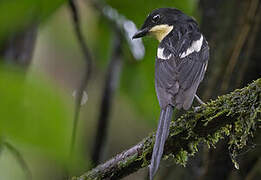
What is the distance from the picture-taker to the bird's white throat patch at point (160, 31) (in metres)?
3.41

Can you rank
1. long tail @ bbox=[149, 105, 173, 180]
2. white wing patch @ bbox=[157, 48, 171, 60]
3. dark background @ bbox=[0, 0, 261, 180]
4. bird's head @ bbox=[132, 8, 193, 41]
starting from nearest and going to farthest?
long tail @ bbox=[149, 105, 173, 180], dark background @ bbox=[0, 0, 261, 180], white wing patch @ bbox=[157, 48, 171, 60], bird's head @ bbox=[132, 8, 193, 41]

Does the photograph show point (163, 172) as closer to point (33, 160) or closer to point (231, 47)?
point (231, 47)

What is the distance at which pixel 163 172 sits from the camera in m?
3.23

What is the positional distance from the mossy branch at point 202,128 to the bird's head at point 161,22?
121cm

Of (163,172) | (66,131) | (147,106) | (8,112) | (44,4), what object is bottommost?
(163,172)

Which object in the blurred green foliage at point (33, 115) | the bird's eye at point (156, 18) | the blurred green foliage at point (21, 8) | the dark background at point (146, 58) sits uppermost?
the blurred green foliage at point (21, 8)

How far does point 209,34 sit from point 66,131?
198 centimetres

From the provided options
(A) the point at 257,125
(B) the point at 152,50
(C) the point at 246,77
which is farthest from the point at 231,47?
(A) the point at 257,125

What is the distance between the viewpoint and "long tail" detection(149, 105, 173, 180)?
1.95m

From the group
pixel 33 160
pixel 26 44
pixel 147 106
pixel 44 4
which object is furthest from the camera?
pixel 33 160

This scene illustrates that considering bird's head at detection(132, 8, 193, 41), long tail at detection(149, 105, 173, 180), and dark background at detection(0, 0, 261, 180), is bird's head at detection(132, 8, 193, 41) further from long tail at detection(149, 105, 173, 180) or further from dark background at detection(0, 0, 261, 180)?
long tail at detection(149, 105, 173, 180)

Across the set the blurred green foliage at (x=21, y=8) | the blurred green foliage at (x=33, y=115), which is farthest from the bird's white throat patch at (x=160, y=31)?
the blurred green foliage at (x=33, y=115)

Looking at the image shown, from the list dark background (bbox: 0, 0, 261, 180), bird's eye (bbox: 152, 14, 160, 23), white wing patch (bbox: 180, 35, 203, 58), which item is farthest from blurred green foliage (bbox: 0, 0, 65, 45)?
bird's eye (bbox: 152, 14, 160, 23)

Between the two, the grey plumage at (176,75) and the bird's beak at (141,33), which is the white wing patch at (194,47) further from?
the bird's beak at (141,33)
